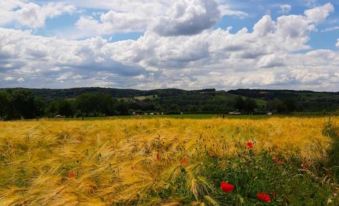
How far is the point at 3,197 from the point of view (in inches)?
192

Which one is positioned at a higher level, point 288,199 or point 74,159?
point 74,159

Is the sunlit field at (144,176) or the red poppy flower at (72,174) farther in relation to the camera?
the red poppy flower at (72,174)

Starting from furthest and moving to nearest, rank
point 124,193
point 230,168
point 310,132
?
1. point 310,132
2. point 230,168
3. point 124,193

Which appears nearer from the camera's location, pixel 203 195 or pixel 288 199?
pixel 203 195

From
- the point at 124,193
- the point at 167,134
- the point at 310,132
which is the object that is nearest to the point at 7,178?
the point at 124,193

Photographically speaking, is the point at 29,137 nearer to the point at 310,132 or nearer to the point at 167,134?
the point at 167,134

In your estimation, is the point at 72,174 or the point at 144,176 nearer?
the point at 144,176

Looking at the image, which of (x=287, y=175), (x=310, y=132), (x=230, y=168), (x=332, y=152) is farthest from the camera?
(x=310, y=132)

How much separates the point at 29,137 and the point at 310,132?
8.77 meters

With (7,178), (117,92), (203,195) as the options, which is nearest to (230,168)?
(203,195)

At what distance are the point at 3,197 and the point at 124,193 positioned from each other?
128 centimetres

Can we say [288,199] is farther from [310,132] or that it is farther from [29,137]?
[310,132]

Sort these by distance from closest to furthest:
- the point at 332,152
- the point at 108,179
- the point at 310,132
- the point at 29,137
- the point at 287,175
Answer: the point at 108,179 → the point at 287,175 → the point at 29,137 → the point at 332,152 → the point at 310,132

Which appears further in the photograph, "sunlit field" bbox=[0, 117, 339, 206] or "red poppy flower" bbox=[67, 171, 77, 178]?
"red poppy flower" bbox=[67, 171, 77, 178]
